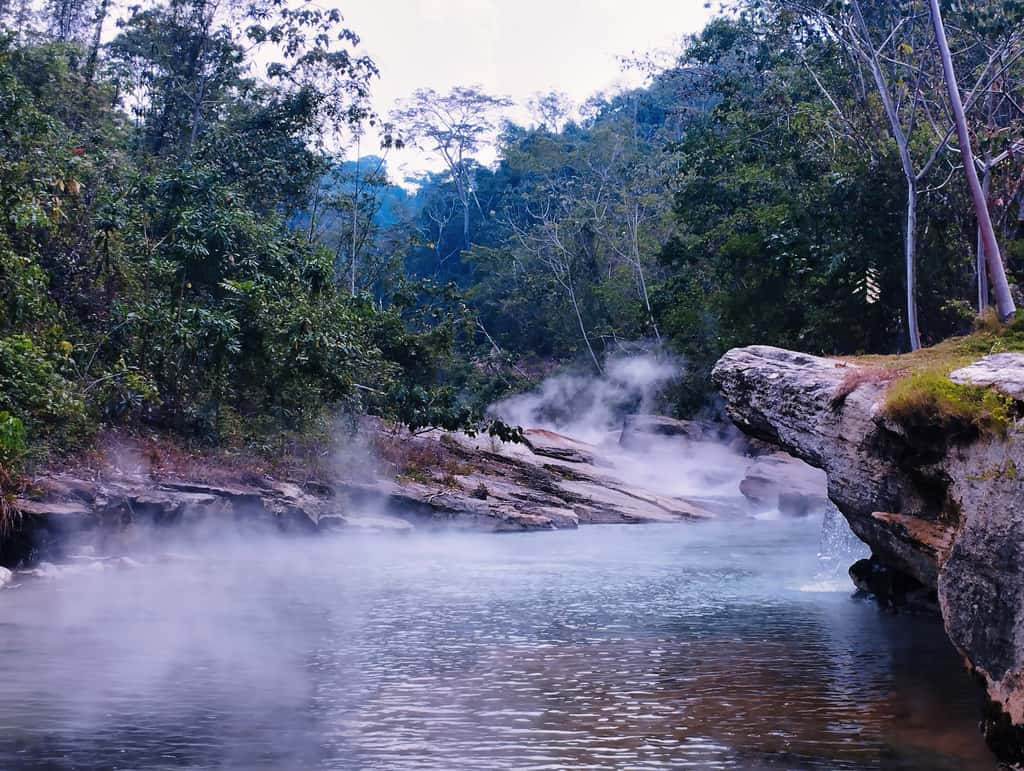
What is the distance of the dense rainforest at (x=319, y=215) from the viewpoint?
54.0 ft

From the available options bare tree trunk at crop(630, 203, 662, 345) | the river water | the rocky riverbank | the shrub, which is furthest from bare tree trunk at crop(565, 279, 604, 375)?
the shrub

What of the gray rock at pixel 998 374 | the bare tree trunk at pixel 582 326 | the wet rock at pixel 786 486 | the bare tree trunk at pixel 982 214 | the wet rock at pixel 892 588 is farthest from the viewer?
the bare tree trunk at pixel 582 326

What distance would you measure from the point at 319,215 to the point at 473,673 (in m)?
25.4

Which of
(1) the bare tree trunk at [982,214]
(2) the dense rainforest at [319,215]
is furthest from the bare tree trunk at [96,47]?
(1) the bare tree trunk at [982,214]

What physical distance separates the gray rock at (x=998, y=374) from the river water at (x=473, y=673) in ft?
6.83

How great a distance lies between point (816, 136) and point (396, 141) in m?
12.7

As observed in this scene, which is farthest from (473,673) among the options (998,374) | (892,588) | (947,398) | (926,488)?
(892,588)

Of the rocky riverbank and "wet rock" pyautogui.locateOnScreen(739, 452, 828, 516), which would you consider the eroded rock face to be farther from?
"wet rock" pyautogui.locateOnScreen(739, 452, 828, 516)

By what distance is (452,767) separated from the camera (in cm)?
567

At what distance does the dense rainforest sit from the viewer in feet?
54.0

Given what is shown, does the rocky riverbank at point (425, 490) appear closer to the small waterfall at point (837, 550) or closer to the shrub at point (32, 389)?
the shrub at point (32, 389)

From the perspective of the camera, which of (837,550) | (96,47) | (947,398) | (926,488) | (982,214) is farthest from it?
(96,47)

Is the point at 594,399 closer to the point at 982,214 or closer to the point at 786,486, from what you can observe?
the point at 786,486

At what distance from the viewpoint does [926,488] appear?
8234 millimetres
